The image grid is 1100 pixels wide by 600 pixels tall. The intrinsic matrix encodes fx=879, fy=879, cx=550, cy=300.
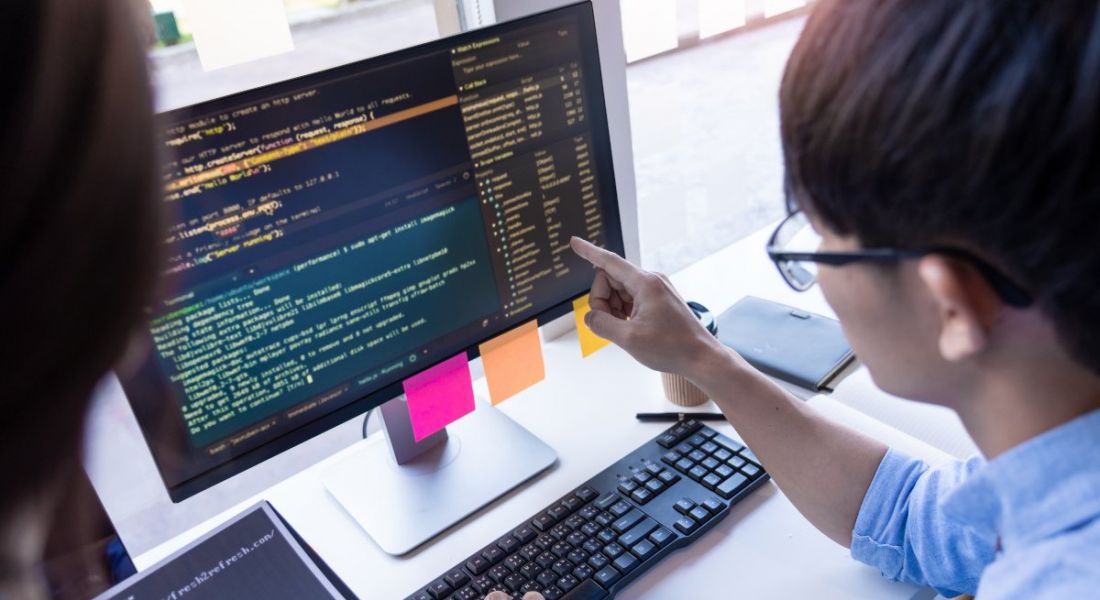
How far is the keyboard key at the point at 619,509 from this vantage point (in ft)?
2.67

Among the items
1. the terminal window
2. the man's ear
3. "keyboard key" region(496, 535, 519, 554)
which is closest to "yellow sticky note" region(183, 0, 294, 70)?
the terminal window

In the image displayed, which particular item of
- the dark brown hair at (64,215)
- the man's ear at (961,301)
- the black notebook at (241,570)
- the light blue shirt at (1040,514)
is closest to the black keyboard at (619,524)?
the black notebook at (241,570)

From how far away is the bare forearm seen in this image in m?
0.78

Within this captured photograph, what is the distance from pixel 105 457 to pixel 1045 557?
2.66 ft

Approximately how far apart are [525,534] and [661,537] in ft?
0.40

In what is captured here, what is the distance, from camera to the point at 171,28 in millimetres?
856

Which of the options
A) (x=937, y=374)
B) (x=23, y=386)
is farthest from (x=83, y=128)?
(x=937, y=374)

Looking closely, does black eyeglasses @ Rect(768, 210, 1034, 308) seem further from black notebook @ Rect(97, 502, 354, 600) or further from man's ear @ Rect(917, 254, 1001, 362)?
black notebook @ Rect(97, 502, 354, 600)

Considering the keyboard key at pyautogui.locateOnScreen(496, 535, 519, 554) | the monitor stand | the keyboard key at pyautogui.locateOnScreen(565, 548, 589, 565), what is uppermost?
the keyboard key at pyautogui.locateOnScreen(496, 535, 519, 554)

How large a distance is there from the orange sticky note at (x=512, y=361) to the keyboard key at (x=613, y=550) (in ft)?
0.73

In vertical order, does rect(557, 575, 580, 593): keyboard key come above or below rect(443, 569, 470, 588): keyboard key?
below

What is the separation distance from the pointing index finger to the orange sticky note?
9cm

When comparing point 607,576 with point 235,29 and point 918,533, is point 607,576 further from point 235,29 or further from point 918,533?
point 235,29

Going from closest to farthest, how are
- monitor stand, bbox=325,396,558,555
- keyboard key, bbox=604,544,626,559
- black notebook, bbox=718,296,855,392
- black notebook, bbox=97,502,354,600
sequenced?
1. black notebook, bbox=97,502,354,600
2. keyboard key, bbox=604,544,626,559
3. monitor stand, bbox=325,396,558,555
4. black notebook, bbox=718,296,855,392
